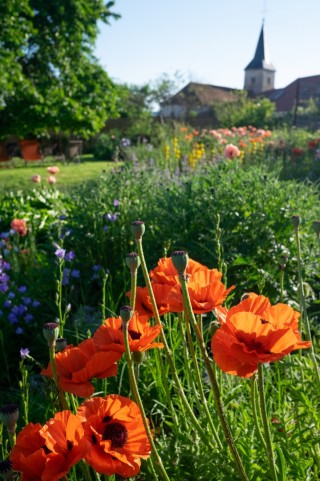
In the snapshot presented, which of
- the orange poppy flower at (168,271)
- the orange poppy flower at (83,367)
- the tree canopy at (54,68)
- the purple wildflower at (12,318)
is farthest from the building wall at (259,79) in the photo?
the orange poppy flower at (83,367)

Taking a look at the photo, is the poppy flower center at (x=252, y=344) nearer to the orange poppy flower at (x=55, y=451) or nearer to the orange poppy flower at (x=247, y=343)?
the orange poppy flower at (x=247, y=343)

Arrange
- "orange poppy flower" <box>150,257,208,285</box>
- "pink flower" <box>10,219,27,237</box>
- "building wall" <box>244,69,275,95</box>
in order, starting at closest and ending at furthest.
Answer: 1. "orange poppy flower" <box>150,257,208,285</box>
2. "pink flower" <box>10,219,27,237</box>
3. "building wall" <box>244,69,275,95</box>

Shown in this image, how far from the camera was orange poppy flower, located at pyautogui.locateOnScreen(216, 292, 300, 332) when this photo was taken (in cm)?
92

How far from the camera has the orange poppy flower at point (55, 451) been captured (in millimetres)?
781

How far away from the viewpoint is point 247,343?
0.85 meters

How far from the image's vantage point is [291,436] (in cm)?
140

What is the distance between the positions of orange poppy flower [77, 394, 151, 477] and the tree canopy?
574 inches

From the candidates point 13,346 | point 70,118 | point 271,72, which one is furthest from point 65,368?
point 271,72

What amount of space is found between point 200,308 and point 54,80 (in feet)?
54.5

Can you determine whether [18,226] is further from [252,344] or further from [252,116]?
[252,116]

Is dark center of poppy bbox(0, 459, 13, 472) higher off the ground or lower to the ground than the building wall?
lower

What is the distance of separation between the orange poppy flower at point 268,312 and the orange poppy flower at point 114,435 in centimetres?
22

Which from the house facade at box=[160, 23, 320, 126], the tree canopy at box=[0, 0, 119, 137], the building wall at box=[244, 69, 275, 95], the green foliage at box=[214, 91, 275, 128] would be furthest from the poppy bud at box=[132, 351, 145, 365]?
the building wall at box=[244, 69, 275, 95]

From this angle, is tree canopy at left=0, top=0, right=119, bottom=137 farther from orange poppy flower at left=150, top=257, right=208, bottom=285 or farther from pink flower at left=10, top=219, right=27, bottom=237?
orange poppy flower at left=150, top=257, right=208, bottom=285
